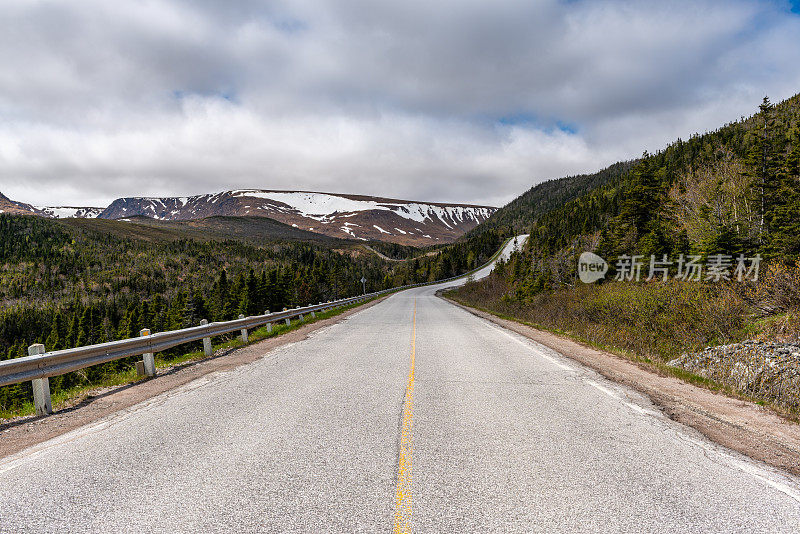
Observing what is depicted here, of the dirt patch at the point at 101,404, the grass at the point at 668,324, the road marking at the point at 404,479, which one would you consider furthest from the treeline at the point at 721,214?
the dirt patch at the point at 101,404

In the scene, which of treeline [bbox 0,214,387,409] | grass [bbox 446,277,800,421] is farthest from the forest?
grass [bbox 446,277,800,421]

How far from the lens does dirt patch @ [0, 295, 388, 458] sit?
5059 mm

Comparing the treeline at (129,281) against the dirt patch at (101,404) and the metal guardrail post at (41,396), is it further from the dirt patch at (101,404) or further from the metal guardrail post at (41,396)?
the metal guardrail post at (41,396)

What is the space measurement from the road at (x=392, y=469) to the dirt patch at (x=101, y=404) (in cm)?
43

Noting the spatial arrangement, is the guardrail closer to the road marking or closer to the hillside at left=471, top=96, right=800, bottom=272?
the road marking

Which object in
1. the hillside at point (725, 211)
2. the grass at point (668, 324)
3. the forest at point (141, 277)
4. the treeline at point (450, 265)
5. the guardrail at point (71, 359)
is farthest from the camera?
the treeline at point (450, 265)

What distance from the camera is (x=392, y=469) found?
3848mm

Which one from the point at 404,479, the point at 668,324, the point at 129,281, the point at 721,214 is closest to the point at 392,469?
the point at 404,479

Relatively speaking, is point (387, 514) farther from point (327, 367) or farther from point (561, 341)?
point (561, 341)

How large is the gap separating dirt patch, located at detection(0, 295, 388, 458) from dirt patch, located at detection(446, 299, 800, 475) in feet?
27.6

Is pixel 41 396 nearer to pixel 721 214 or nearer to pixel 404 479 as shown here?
pixel 404 479

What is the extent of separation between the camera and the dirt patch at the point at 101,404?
5.06 meters

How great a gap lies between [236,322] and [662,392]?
39.2 ft

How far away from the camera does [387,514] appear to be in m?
3.07
